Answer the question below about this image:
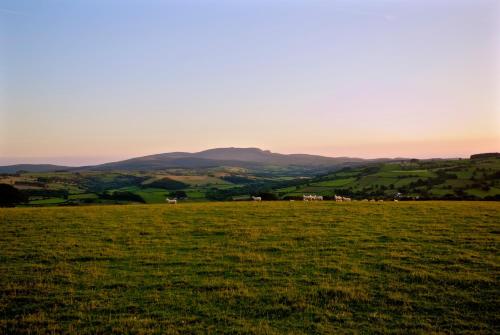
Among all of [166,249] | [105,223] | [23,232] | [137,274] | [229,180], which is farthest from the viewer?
[229,180]

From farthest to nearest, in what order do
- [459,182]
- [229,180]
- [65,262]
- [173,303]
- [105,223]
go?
[229,180] < [459,182] < [105,223] < [65,262] < [173,303]

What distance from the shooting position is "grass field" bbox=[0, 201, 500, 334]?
11797 mm

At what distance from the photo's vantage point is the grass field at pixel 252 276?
11.8 meters

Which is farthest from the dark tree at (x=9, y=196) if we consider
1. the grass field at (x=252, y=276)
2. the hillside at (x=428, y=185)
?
the hillside at (x=428, y=185)

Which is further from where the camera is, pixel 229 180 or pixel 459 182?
pixel 229 180

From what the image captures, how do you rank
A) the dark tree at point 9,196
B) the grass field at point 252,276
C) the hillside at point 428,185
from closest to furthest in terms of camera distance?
the grass field at point 252,276 → the dark tree at point 9,196 → the hillside at point 428,185

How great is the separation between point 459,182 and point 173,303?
83198 mm

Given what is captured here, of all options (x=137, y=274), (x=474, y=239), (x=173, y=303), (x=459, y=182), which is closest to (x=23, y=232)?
(x=137, y=274)

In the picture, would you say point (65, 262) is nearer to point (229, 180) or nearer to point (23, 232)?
point (23, 232)

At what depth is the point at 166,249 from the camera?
776 inches

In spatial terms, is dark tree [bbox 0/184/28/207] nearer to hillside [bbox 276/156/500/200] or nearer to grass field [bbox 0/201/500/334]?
grass field [bbox 0/201/500/334]

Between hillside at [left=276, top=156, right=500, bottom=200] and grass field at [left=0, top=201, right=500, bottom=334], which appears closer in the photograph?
grass field at [left=0, top=201, right=500, bottom=334]

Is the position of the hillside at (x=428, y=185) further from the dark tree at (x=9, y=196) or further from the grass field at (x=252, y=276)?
the dark tree at (x=9, y=196)

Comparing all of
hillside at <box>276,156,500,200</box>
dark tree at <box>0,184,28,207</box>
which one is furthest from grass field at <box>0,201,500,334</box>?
hillside at <box>276,156,500,200</box>
